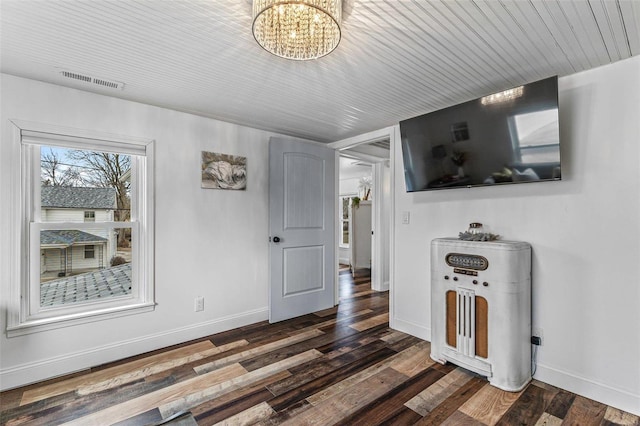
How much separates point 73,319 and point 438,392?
108 inches

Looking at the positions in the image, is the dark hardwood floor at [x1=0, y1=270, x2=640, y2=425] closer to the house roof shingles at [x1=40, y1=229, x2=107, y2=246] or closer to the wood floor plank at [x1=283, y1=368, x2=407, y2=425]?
the wood floor plank at [x1=283, y1=368, x2=407, y2=425]

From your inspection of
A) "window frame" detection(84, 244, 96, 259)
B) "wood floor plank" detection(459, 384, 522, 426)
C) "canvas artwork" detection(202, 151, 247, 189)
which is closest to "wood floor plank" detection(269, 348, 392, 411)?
"wood floor plank" detection(459, 384, 522, 426)

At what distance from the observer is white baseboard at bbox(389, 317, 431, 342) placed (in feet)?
9.50

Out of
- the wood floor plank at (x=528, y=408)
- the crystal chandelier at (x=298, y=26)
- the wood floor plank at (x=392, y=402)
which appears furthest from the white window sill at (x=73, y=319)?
the wood floor plank at (x=528, y=408)

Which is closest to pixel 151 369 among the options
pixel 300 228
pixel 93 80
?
pixel 300 228

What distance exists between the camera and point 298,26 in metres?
1.32

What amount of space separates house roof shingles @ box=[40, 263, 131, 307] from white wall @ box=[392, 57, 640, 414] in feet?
10.6

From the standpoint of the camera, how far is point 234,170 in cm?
316

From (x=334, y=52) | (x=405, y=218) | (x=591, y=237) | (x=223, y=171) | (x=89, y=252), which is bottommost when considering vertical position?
(x=89, y=252)

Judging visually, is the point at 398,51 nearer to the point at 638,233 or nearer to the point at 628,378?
the point at 638,233

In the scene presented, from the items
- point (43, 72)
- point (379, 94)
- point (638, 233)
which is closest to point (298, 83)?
point (379, 94)

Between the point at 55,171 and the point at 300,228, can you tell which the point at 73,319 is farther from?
the point at 300,228

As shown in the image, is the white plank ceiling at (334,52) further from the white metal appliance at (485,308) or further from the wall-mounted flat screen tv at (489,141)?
the white metal appliance at (485,308)

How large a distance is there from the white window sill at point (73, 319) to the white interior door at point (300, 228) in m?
1.27
